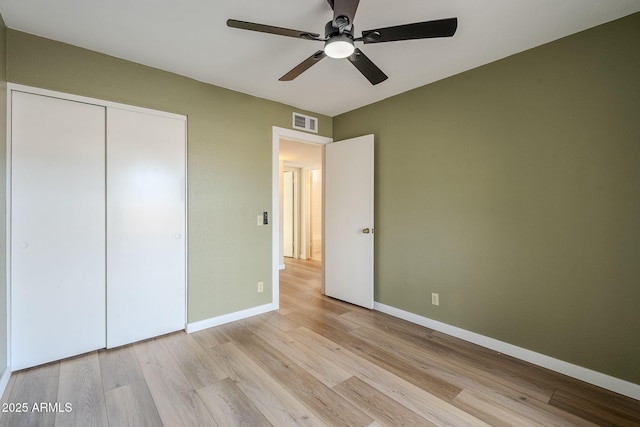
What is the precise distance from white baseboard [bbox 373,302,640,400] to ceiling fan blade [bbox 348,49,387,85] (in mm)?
2408

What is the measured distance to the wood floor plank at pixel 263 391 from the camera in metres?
1.67

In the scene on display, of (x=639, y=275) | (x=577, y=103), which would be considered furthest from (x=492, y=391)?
(x=577, y=103)

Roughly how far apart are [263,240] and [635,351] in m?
3.18

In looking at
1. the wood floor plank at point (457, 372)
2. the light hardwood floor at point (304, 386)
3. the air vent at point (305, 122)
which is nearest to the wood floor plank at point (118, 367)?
the light hardwood floor at point (304, 386)

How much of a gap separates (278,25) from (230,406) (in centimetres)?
258

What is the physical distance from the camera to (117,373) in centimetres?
211

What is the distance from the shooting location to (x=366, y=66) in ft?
6.52

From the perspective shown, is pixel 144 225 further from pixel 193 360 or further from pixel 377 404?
pixel 377 404

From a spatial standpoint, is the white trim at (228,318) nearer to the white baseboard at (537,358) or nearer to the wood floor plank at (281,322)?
the wood floor plank at (281,322)

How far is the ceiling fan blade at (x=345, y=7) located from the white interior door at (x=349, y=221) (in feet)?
6.38

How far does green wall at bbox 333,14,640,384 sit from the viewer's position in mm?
1915

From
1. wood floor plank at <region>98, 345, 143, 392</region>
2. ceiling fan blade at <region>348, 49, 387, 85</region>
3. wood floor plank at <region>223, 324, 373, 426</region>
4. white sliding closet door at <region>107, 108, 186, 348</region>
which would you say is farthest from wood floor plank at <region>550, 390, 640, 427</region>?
white sliding closet door at <region>107, 108, 186, 348</region>

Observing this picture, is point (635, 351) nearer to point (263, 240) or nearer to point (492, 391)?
point (492, 391)

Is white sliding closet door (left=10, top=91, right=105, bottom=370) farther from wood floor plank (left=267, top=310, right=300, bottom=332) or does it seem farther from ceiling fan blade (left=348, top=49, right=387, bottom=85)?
ceiling fan blade (left=348, top=49, right=387, bottom=85)
